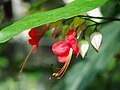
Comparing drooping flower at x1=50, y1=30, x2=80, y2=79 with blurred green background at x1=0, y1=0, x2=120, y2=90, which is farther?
blurred green background at x1=0, y1=0, x2=120, y2=90

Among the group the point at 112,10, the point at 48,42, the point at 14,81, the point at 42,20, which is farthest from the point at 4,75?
the point at 42,20

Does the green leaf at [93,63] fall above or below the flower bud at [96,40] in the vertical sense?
below

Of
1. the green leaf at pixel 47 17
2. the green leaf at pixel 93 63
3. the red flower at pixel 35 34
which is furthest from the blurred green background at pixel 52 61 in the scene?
the green leaf at pixel 47 17

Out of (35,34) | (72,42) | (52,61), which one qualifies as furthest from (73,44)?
(52,61)

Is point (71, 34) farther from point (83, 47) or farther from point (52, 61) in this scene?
point (52, 61)

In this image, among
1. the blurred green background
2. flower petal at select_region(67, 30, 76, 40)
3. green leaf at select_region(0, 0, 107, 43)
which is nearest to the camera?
green leaf at select_region(0, 0, 107, 43)

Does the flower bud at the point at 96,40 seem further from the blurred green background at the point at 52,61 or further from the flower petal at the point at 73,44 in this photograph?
the blurred green background at the point at 52,61

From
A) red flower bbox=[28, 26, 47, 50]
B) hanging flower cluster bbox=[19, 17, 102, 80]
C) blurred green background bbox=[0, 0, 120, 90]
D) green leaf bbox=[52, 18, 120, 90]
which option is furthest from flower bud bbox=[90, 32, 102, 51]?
green leaf bbox=[52, 18, 120, 90]

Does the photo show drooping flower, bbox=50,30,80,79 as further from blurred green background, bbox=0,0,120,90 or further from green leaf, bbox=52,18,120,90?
green leaf, bbox=52,18,120,90
